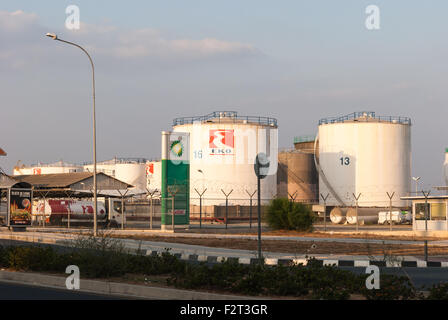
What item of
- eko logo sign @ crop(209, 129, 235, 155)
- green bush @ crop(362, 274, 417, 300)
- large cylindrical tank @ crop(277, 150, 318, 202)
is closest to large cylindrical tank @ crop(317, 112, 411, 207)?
large cylindrical tank @ crop(277, 150, 318, 202)

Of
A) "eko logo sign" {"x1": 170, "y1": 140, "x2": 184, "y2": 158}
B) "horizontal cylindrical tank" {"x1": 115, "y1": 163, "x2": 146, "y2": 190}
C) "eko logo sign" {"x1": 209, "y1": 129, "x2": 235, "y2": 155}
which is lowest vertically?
"horizontal cylindrical tank" {"x1": 115, "y1": 163, "x2": 146, "y2": 190}

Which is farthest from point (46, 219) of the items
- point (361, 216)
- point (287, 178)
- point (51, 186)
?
point (287, 178)

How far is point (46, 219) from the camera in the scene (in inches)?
2037

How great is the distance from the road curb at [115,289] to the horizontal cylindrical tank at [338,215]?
5537 cm

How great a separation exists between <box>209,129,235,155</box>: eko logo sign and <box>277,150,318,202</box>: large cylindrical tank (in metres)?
12.7

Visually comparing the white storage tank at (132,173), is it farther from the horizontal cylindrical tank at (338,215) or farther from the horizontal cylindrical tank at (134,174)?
the horizontal cylindrical tank at (338,215)

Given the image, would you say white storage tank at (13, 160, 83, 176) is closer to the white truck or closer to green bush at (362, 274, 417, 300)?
the white truck

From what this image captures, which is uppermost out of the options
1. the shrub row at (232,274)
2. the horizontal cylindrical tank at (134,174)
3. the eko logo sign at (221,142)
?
Result: the eko logo sign at (221,142)

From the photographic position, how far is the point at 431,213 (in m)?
40.2

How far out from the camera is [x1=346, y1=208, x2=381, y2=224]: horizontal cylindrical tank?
6675 cm

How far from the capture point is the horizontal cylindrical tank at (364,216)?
66.8 meters

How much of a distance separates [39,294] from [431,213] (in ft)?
104

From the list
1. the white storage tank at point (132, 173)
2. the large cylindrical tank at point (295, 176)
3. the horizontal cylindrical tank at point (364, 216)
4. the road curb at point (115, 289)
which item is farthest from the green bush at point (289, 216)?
the white storage tank at point (132, 173)
